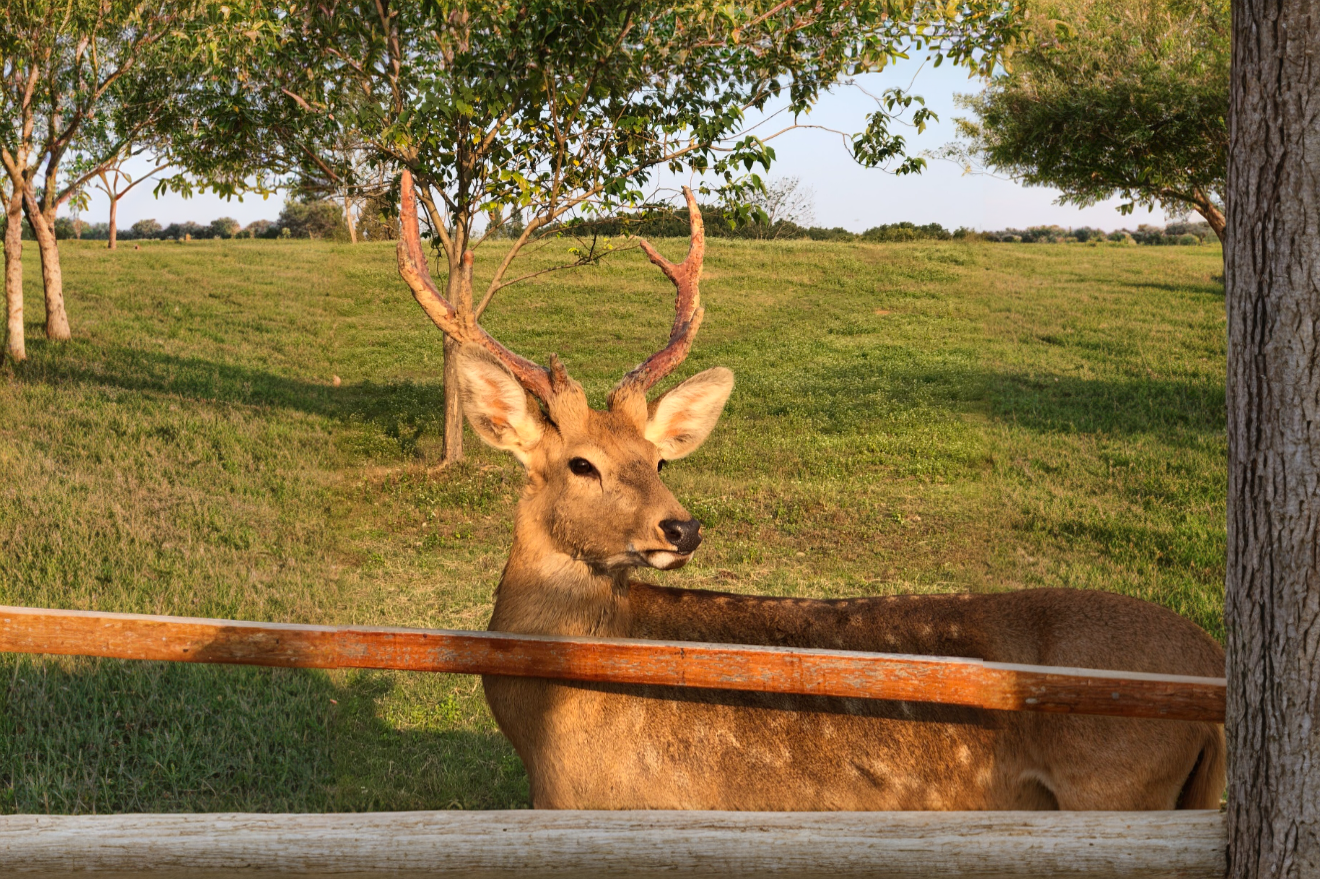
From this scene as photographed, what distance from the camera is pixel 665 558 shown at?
3.90 meters

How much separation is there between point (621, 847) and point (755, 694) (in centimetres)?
120

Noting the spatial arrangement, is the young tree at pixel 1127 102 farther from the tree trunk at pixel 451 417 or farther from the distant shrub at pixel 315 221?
the distant shrub at pixel 315 221

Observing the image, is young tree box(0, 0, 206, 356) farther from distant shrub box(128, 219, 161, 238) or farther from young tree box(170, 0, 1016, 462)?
distant shrub box(128, 219, 161, 238)

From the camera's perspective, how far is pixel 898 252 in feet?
117

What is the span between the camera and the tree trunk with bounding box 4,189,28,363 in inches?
688

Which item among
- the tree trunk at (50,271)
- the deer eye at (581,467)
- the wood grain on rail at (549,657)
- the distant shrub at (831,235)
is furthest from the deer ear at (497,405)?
the distant shrub at (831,235)

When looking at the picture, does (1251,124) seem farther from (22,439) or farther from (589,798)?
(22,439)

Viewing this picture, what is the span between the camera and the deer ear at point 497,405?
4320 mm

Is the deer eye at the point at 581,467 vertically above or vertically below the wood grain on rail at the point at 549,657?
above

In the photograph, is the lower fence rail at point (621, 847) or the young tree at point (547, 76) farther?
the young tree at point (547, 76)

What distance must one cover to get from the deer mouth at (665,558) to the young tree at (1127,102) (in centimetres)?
1789

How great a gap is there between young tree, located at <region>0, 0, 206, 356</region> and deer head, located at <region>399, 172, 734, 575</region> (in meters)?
15.0

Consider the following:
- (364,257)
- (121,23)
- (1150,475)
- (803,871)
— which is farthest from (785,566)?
(364,257)

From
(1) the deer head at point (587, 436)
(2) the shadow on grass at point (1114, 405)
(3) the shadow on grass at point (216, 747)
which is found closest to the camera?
(1) the deer head at point (587, 436)
